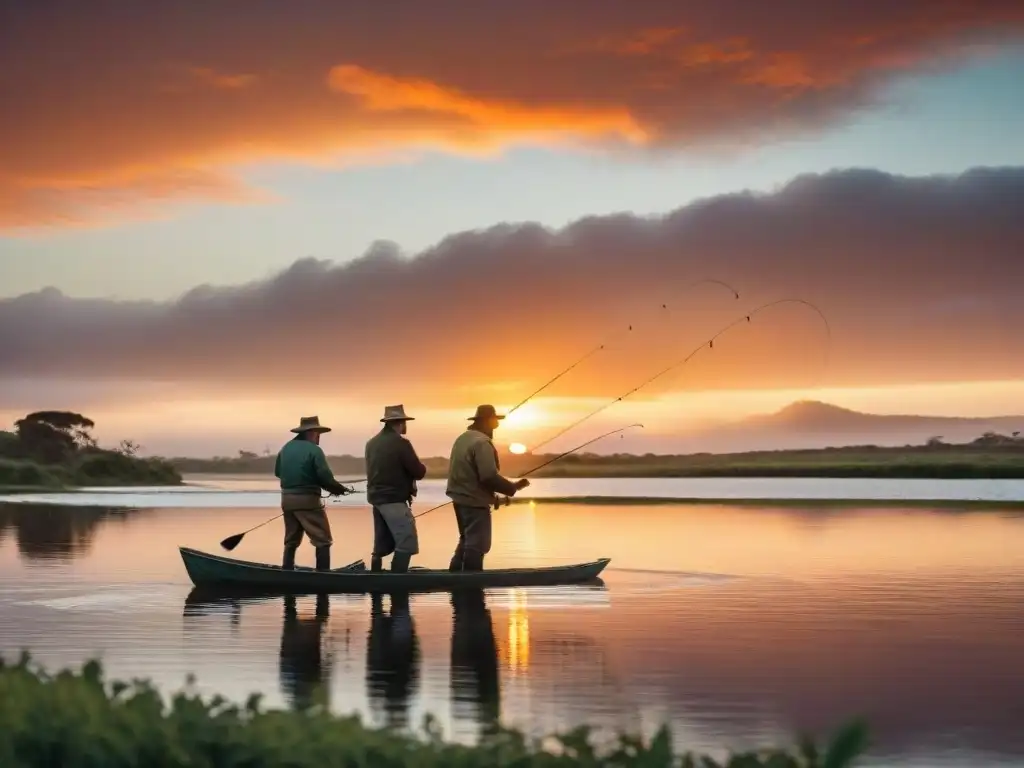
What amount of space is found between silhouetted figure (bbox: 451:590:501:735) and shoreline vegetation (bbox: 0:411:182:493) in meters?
71.2

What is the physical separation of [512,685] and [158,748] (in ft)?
20.0

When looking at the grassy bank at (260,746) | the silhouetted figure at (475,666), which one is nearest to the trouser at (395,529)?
the silhouetted figure at (475,666)

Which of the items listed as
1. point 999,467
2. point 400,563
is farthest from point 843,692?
point 999,467

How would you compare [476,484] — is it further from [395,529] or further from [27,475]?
[27,475]

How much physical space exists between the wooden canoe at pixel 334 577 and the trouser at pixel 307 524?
0.31 m

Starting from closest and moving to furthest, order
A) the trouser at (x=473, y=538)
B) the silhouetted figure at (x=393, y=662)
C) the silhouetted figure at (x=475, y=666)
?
1. the silhouetted figure at (x=475, y=666)
2. the silhouetted figure at (x=393, y=662)
3. the trouser at (x=473, y=538)

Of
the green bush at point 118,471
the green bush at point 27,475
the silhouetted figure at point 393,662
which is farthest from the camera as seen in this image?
the green bush at point 118,471

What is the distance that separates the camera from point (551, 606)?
21734mm

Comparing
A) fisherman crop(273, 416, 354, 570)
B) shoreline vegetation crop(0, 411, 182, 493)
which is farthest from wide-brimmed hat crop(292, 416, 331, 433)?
shoreline vegetation crop(0, 411, 182, 493)

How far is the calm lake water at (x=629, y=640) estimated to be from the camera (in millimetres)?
12664

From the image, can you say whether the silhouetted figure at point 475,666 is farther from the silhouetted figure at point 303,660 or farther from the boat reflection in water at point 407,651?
the silhouetted figure at point 303,660

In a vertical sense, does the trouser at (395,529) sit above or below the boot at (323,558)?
above

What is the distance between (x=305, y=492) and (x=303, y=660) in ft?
26.3

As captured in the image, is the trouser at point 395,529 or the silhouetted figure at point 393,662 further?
the trouser at point 395,529
